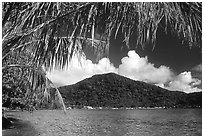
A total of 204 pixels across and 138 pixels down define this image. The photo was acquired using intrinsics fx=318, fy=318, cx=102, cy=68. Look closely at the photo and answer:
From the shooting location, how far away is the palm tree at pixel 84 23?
129 centimetres

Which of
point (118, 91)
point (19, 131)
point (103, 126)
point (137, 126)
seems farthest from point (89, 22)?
point (137, 126)

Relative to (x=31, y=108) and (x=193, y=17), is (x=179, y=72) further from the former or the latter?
(x=31, y=108)

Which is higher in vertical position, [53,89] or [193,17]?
[193,17]

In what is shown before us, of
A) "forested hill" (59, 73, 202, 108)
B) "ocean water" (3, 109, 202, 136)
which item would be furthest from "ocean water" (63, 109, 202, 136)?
A: "forested hill" (59, 73, 202, 108)

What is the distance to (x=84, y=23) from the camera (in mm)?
1440

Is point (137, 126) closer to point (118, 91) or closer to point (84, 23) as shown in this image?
point (118, 91)

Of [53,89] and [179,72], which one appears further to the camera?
[179,72]

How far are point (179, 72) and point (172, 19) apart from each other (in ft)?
5.48

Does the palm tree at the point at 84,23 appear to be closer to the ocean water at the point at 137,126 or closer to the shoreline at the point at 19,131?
the ocean water at the point at 137,126

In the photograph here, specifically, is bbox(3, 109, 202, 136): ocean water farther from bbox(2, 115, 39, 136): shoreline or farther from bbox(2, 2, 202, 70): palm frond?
bbox(2, 2, 202, 70): palm frond

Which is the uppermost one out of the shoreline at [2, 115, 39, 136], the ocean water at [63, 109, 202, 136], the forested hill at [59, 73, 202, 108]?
the forested hill at [59, 73, 202, 108]

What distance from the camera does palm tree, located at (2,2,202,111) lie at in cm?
129

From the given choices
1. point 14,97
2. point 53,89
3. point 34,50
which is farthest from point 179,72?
point 14,97

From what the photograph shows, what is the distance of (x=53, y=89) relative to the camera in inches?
99.0
